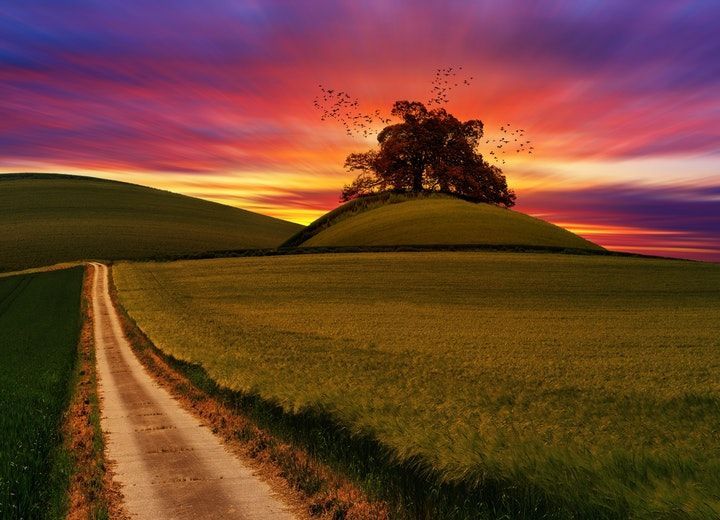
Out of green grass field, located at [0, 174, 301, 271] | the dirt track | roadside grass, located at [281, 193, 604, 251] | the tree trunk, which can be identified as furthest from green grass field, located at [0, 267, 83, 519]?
the tree trunk

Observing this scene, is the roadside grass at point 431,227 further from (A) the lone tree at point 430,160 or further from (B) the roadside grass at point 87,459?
(B) the roadside grass at point 87,459

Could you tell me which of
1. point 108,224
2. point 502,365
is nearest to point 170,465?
point 502,365

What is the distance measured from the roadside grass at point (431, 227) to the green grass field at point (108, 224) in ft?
70.9

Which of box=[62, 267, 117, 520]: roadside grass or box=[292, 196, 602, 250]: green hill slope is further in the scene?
box=[292, 196, 602, 250]: green hill slope

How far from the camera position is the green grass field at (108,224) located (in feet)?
317

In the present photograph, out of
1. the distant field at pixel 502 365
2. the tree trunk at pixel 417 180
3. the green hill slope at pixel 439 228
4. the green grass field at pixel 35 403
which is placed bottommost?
the green grass field at pixel 35 403

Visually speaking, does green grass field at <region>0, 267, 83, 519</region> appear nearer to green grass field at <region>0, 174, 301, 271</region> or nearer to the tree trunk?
green grass field at <region>0, 174, 301, 271</region>

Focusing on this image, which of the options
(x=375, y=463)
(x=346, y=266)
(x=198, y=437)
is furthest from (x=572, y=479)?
(x=346, y=266)

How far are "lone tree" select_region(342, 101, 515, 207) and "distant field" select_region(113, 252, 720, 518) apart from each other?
44148mm

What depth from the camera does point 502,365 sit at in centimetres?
1917

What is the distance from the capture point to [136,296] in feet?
142

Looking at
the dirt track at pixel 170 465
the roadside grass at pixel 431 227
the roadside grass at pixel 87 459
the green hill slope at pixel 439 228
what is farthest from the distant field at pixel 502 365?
the roadside grass at pixel 431 227

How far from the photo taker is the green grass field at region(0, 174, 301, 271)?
9650cm

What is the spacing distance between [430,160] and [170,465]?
8679 centimetres
